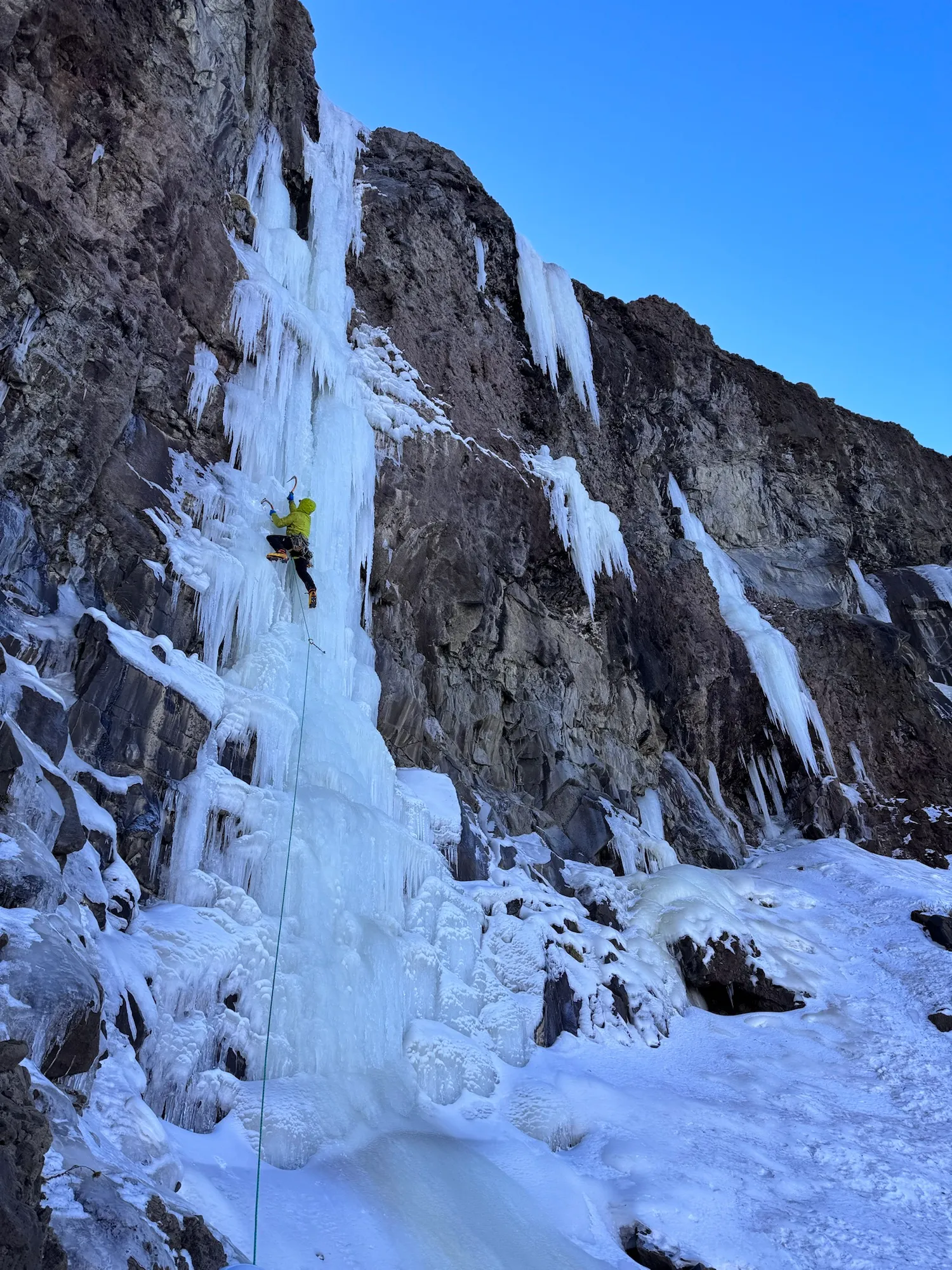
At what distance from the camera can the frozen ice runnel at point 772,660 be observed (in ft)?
60.7

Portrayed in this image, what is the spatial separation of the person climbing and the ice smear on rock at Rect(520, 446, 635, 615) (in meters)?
6.67

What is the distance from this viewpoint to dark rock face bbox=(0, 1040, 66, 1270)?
2910 mm

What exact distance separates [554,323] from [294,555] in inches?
446

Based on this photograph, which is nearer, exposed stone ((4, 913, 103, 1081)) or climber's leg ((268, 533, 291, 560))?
exposed stone ((4, 913, 103, 1081))

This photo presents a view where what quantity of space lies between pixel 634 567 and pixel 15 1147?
16177 mm

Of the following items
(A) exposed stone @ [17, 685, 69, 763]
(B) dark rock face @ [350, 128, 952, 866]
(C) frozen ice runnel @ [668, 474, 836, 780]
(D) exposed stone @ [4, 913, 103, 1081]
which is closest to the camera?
(D) exposed stone @ [4, 913, 103, 1081]

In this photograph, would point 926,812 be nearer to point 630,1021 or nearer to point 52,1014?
point 630,1021

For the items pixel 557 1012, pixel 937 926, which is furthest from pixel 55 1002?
pixel 937 926

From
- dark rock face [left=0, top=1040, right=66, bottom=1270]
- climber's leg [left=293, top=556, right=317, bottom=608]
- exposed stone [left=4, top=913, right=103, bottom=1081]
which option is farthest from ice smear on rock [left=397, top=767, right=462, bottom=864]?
dark rock face [left=0, top=1040, right=66, bottom=1270]

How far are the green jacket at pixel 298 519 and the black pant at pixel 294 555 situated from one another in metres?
0.13

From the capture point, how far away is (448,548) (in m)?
14.3

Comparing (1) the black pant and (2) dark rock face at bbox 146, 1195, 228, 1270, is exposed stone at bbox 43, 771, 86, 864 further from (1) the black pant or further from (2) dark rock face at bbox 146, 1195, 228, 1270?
(1) the black pant

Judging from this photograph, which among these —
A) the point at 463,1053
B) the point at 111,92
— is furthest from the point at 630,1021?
the point at 111,92

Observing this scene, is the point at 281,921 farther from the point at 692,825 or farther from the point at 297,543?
the point at 692,825
